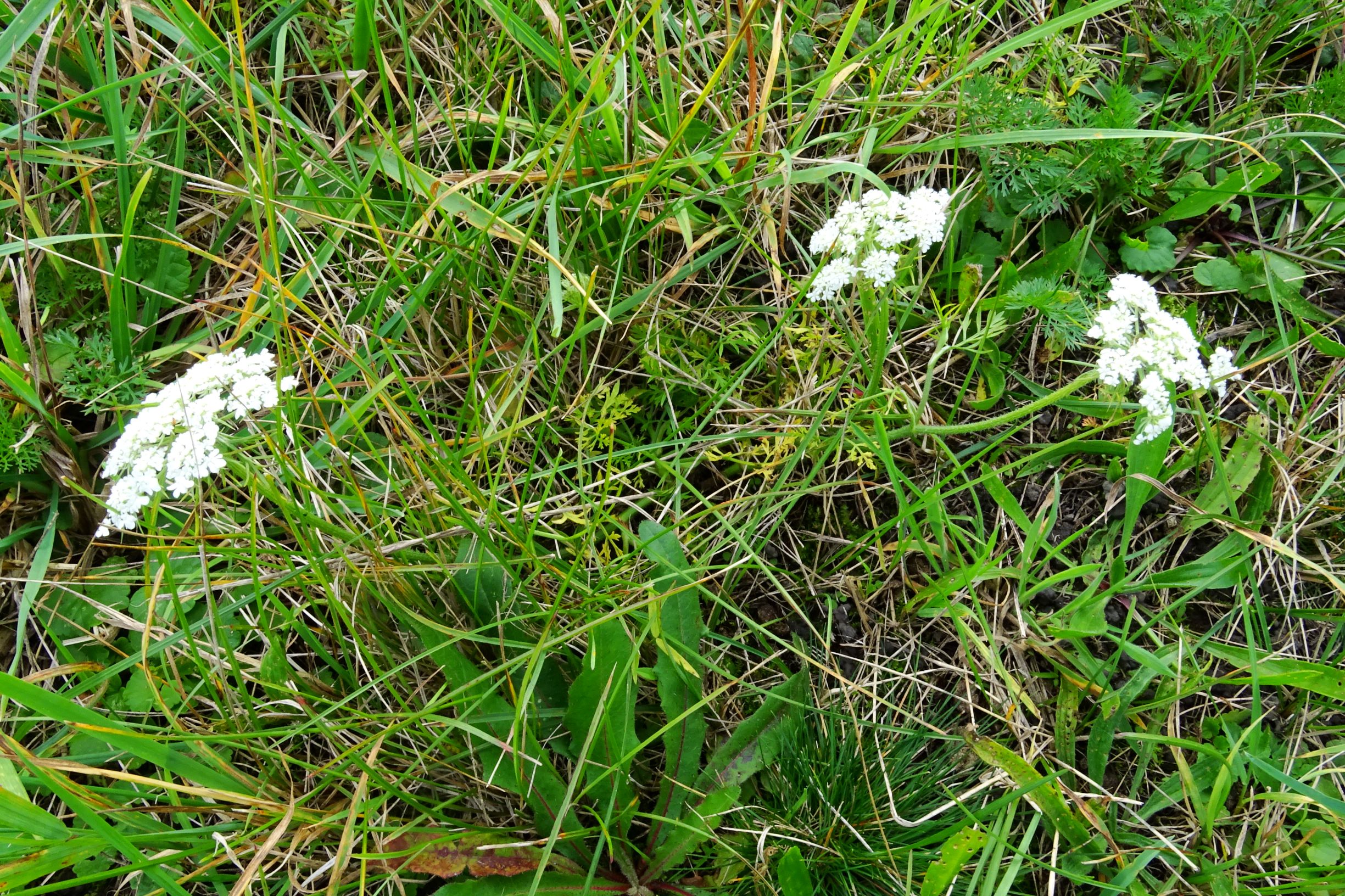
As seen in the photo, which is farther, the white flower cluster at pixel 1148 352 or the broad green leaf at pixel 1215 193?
the broad green leaf at pixel 1215 193


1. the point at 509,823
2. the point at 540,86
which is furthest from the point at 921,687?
the point at 540,86

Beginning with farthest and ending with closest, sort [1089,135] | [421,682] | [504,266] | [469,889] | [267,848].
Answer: [504,266] → [1089,135] → [421,682] → [469,889] → [267,848]

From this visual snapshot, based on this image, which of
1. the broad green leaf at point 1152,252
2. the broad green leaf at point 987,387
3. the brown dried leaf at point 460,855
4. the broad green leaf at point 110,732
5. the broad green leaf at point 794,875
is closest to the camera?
the broad green leaf at point 110,732

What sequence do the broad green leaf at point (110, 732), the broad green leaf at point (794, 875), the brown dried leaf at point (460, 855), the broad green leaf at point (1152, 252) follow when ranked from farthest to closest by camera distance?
the broad green leaf at point (1152, 252), the brown dried leaf at point (460, 855), the broad green leaf at point (794, 875), the broad green leaf at point (110, 732)

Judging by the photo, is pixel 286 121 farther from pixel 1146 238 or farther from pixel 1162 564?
pixel 1162 564

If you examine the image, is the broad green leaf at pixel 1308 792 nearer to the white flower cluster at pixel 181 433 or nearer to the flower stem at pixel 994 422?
the flower stem at pixel 994 422

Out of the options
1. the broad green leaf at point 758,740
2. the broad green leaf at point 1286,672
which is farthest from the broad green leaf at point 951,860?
the broad green leaf at point 1286,672

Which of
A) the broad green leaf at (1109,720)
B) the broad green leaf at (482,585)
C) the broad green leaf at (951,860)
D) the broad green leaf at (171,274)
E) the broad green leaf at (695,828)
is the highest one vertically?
the broad green leaf at (171,274)
